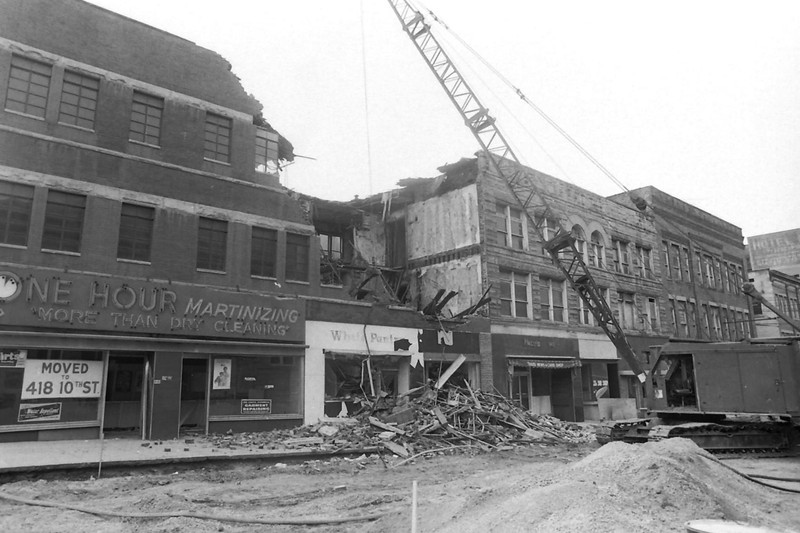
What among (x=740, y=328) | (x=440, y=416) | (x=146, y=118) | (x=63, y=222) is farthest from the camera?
(x=740, y=328)

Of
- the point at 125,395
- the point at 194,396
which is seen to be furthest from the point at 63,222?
the point at 194,396

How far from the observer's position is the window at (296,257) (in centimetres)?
2186

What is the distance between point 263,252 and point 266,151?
13.9 ft

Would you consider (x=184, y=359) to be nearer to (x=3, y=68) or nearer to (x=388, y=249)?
(x=3, y=68)

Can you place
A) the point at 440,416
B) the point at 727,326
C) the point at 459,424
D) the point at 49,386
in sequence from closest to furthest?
the point at 49,386
the point at 440,416
the point at 459,424
the point at 727,326

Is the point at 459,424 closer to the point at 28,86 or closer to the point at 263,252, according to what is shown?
the point at 263,252

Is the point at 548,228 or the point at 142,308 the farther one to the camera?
the point at 548,228

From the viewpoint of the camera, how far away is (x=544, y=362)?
28.2m

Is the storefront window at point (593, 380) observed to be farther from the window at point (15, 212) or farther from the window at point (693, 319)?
the window at point (15, 212)

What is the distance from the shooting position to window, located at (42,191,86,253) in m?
17.0

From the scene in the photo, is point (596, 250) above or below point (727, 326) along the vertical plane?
above

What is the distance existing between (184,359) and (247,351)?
2020 millimetres

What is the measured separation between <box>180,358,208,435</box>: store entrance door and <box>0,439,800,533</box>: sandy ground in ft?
14.4

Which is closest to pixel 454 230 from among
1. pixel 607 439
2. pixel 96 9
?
pixel 607 439
